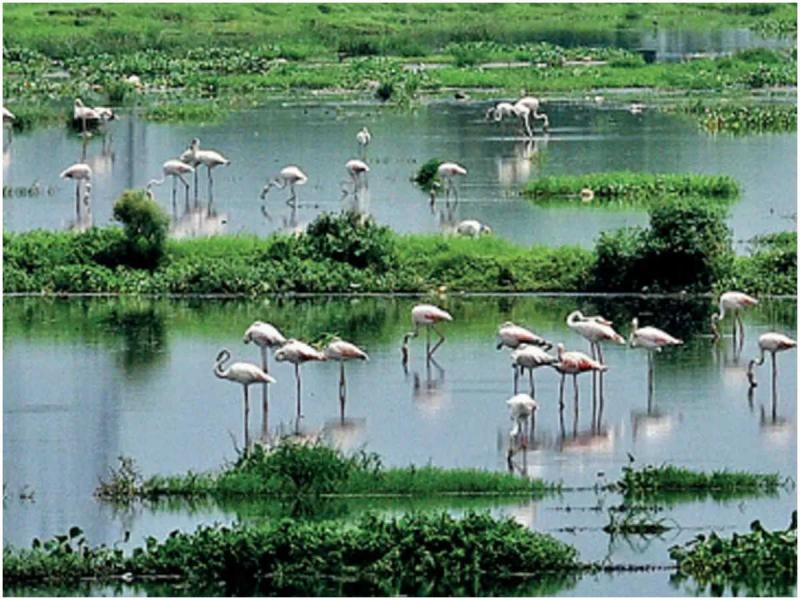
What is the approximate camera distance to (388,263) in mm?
25625

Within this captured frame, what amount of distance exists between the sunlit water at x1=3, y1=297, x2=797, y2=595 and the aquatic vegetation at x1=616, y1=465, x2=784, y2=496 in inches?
8.7

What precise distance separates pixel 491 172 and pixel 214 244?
10122 mm

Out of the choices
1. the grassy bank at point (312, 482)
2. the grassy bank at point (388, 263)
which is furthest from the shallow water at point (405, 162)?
the grassy bank at point (312, 482)

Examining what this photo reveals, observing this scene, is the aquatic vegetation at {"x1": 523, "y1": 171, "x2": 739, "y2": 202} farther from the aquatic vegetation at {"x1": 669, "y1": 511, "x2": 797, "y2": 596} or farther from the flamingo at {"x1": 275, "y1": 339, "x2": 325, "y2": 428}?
the aquatic vegetation at {"x1": 669, "y1": 511, "x2": 797, "y2": 596}

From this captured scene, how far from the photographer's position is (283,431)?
19.3 metres

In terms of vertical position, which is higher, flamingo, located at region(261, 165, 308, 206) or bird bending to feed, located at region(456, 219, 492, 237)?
flamingo, located at region(261, 165, 308, 206)

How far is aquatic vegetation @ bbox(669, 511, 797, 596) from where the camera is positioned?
14500mm

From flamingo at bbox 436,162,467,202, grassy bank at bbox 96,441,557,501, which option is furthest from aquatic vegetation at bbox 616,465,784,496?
flamingo at bbox 436,162,467,202

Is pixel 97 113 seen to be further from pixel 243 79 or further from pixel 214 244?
pixel 214 244

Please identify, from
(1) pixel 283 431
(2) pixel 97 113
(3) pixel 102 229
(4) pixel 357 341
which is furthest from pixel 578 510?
(2) pixel 97 113

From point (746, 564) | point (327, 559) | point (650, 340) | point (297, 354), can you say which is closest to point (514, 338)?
point (650, 340)

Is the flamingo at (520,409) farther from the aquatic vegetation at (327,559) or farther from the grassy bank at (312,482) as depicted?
the aquatic vegetation at (327,559)

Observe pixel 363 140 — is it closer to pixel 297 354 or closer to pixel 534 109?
pixel 534 109

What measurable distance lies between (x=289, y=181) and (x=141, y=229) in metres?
6.23
